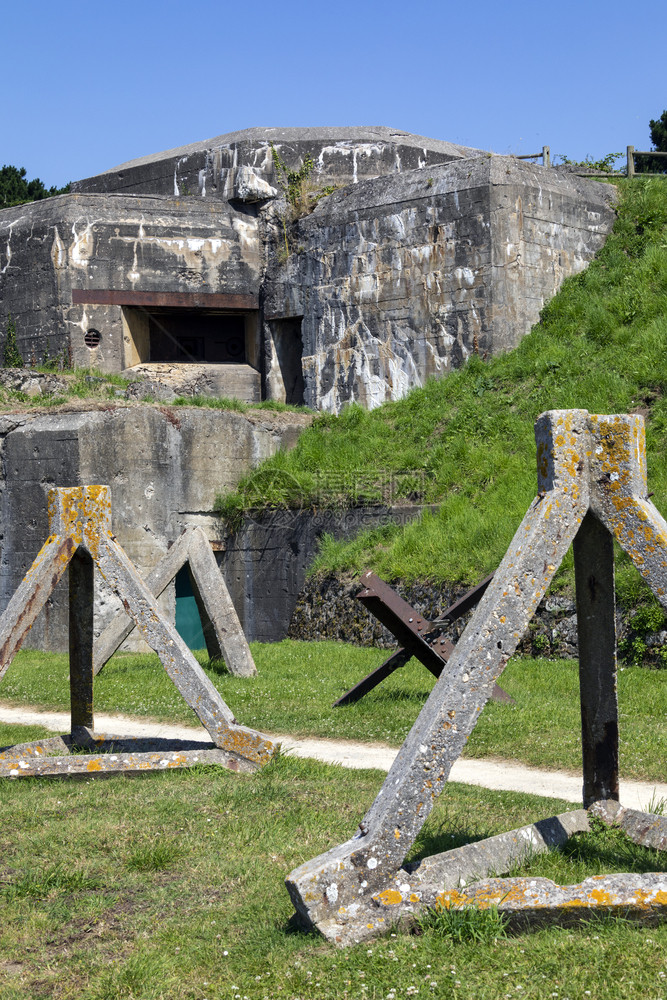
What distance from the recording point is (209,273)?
1897 centimetres

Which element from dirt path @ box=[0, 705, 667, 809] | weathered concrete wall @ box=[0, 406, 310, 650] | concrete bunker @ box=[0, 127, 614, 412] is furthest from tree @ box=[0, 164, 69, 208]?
dirt path @ box=[0, 705, 667, 809]

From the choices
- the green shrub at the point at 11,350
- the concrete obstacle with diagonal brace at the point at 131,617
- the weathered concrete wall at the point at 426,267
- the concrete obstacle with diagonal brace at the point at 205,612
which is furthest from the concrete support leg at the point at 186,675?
the green shrub at the point at 11,350

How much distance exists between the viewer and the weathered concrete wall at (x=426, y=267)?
54.3 feet

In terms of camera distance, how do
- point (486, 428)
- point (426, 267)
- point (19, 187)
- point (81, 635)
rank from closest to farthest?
point (81, 635)
point (486, 428)
point (426, 267)
point (19, 187)

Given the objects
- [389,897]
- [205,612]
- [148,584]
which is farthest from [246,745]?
[205,612]

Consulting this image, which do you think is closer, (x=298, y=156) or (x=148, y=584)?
(x=148, y=584)

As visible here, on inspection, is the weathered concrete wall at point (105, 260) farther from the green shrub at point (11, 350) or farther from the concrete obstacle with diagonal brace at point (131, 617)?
the concrete obstacle with diagonal brace at point (131, 617)

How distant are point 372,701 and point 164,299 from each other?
11.2 metres

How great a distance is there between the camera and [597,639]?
14.9 feet

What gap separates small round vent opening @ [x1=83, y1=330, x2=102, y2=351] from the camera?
18.3 meters

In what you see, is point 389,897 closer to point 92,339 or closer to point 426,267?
point 426,267

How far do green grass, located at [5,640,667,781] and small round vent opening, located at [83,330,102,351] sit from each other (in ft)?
22.6

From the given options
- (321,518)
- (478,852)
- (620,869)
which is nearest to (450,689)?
(478,852)

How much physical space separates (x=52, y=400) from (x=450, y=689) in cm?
1319
